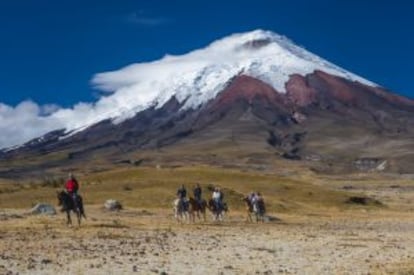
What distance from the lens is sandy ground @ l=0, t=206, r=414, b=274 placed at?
89.2 feet

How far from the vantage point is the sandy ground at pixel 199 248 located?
89.2ft

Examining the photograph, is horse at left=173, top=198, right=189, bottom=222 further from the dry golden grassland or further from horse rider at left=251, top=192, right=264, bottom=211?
horse rider at left=251, top=192, right=264, bottom=211

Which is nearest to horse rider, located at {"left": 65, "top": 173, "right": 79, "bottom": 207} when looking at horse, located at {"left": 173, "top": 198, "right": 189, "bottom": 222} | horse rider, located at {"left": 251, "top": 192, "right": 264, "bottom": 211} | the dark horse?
the dark horse

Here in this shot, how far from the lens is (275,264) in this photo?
29.0 m

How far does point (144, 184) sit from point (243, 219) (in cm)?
2395

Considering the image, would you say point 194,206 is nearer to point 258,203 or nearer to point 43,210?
point 258,203

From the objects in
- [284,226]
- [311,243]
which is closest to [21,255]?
[311,243]

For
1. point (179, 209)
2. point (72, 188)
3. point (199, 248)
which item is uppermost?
point (72, 188)

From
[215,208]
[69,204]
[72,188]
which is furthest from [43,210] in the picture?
[69,204]

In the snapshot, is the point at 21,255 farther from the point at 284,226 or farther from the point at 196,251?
the point at 284,226

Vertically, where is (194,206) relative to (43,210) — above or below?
below

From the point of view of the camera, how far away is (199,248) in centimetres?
3456

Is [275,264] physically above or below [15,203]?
below

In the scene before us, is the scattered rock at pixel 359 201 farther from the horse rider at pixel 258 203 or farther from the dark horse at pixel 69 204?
the dark horse at pixel 69 204
